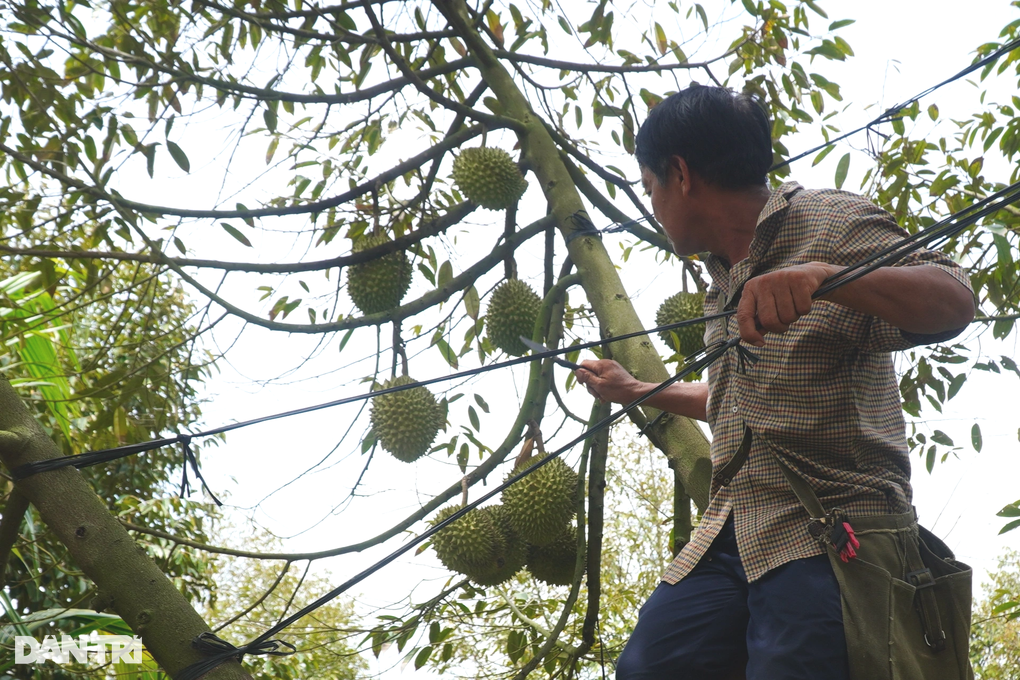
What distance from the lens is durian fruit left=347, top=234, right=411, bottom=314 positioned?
6.60 feet

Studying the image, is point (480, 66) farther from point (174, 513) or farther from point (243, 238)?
point (174, 513)

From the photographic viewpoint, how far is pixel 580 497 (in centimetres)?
168

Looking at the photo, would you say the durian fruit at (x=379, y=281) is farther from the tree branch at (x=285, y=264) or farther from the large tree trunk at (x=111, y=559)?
the large tree trunk at (x=111, y=559)

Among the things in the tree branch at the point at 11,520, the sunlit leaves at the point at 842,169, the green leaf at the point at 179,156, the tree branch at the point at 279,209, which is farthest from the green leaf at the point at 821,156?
the tree branch at the point at 11,520

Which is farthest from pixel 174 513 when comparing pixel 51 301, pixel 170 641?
pixel 170 641

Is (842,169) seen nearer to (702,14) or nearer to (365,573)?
(702,14)

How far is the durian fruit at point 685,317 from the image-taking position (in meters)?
1.94

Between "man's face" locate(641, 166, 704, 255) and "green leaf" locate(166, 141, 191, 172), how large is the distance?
1.15 m

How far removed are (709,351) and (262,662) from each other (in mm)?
3783

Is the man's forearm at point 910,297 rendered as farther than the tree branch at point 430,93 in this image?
No

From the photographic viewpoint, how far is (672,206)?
1.32m

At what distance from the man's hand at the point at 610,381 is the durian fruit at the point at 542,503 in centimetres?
22

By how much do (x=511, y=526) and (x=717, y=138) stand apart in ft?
3.11

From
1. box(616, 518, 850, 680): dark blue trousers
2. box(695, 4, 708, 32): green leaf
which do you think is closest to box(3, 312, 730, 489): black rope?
box(616, 518, 850, 680): dark blue trousers
